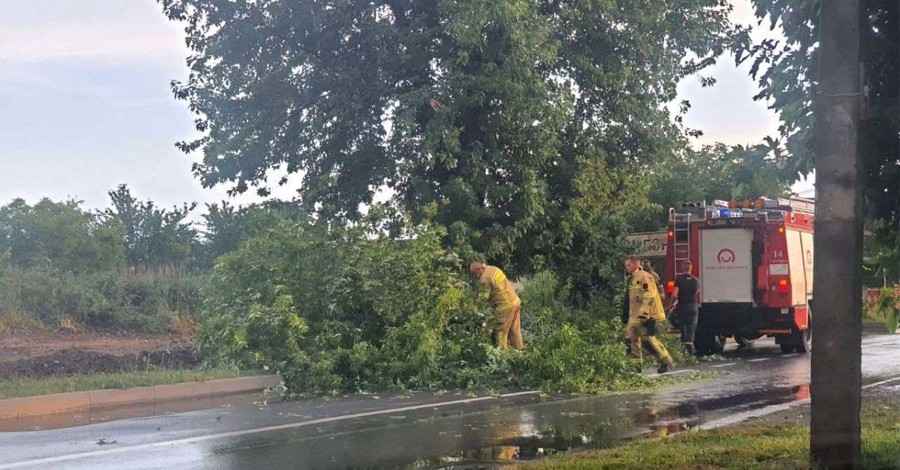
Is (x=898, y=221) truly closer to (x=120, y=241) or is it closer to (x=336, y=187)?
A: (x=336, y=187)

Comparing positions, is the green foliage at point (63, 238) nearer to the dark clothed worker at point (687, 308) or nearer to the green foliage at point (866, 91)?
the dark clothed worker at point (687, 308)

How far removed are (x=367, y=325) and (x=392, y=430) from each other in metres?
5.09

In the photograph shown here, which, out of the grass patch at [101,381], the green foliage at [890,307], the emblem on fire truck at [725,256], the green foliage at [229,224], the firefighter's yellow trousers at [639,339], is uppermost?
the green foliage at [229,224]

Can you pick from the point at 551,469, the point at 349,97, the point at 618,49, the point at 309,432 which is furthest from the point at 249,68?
the point at 551,469

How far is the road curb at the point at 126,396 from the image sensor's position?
1177 cm

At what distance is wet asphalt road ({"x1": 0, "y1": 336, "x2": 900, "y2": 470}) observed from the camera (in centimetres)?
894

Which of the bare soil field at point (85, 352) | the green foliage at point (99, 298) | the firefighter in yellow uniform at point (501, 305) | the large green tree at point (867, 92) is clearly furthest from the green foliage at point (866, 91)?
the green foliage at point (99, 298)

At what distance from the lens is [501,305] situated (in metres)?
16.7

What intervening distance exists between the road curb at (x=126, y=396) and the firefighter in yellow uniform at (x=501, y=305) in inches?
144

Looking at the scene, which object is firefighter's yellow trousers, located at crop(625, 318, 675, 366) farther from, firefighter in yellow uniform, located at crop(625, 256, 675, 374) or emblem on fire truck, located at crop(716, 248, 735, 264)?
emblem on fire truck, located at crop(716, 248, 735, 264)

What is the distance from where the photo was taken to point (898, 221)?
7617mm

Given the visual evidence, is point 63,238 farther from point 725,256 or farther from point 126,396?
point 126,396

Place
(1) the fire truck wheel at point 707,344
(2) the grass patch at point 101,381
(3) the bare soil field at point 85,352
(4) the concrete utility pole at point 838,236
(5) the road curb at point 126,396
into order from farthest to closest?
(1) the fire truck wheel at point 707,344, (3) the bare soil field at point 85,352, (2) the grass patch at point 101,381, (5) the road curb at point 126,396, (4) the concrete utility pole at point 838,236

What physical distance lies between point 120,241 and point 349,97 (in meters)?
18.6
